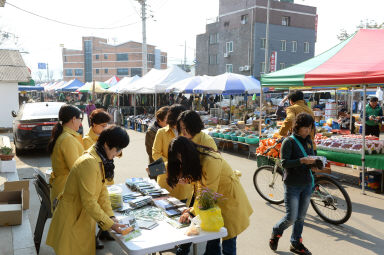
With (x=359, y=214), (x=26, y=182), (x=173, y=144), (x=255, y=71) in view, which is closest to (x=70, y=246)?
(x=173, y=144)

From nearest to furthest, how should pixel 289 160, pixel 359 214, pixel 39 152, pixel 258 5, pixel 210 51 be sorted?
pixel 289 160 → pixel 359 214 → pixel 39 152 → pixel 258 5 → pixel 210 51

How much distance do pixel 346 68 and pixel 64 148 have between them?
578 centimetres

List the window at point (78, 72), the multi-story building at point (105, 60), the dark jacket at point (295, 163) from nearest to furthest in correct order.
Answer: the dark jacket at point (295, 163) → the multi-story building at point (105, 60) → the window at point (78, 72)

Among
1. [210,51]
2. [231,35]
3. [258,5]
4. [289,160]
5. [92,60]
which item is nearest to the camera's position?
[289,160]

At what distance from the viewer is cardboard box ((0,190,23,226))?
4867mm

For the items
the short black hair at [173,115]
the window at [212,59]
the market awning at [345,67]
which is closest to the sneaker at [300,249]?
the short black hair at [173,115]

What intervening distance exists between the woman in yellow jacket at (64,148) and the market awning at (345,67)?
516 centimetres

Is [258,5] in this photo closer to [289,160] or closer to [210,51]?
[210,51]

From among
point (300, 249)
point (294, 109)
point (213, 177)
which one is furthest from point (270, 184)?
point (213, 177)

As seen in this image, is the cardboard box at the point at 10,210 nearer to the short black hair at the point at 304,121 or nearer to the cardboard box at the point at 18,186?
the cardboard box at the point at 18,186

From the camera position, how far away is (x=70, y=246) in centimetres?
258

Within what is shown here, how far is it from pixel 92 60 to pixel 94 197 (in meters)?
88.9

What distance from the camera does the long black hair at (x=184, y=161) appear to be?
263cm

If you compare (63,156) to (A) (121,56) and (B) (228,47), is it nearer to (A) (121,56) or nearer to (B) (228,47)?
(B) (228,47)
